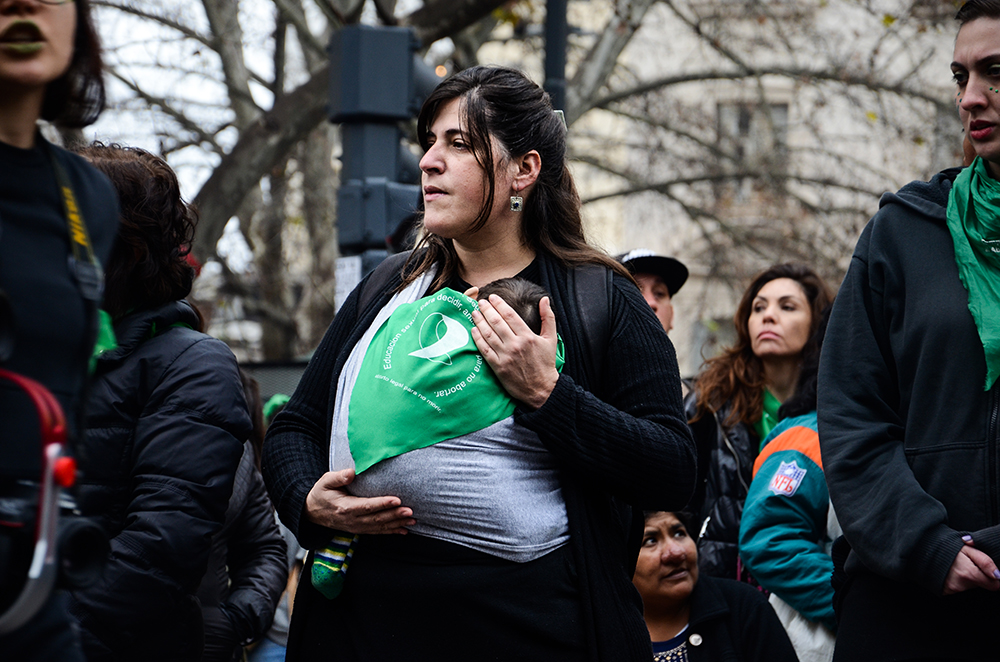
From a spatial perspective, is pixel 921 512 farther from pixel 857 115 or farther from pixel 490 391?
pixel 857 115

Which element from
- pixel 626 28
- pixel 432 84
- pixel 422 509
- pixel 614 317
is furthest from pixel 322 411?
pixel 626 28

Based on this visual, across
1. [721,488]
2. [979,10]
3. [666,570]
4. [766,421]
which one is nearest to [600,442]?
[979,10]

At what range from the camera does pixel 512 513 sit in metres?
2.66

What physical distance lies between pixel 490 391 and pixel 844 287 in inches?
39.5

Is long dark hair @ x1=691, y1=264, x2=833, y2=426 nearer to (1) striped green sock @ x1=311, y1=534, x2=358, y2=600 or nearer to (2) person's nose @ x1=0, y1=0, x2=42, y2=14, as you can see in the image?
(1) striped green sock @ x1=311, y1=534, x2=358, y2=600

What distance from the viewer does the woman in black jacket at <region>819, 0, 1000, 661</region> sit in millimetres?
2719

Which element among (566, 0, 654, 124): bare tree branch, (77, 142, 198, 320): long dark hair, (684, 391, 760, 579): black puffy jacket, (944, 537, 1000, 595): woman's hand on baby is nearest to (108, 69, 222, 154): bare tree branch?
(566, 0, 654, 124): bare tree branch

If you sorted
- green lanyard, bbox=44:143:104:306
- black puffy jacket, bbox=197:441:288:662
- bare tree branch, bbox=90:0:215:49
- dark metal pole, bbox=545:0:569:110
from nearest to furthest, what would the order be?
1. green lanyard, bbox=44:143:104:306
2. black puffy jacket, bbox=197:441:288:662
3. dark metal pole, bbox=545:0:569:110
4. bare tree branch, bbox=90:0:215:49

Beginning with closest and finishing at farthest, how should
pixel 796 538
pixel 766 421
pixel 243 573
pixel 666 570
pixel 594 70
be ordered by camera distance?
pixel 243 573
pixel 796 538
pixel 666 570
pixel 766 421
pixel 594 70

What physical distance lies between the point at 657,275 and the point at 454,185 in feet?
8.96

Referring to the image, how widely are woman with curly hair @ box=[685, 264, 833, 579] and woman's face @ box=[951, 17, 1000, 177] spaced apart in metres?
2.30

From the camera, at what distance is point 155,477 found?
2770 mm

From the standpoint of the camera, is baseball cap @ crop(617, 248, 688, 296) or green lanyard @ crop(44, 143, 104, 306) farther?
baseball cap @ crop(617, 248, 688, 296)

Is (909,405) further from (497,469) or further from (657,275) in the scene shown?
(657,275)
